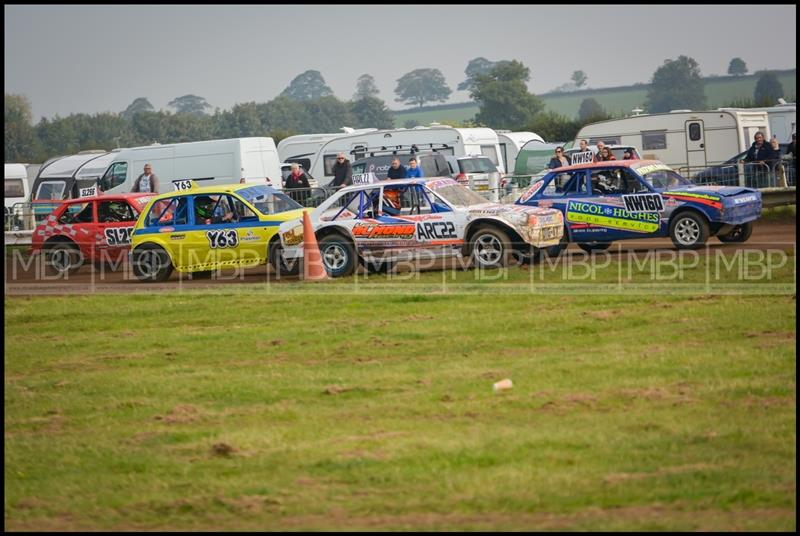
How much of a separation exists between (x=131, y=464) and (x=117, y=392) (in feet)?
8.87

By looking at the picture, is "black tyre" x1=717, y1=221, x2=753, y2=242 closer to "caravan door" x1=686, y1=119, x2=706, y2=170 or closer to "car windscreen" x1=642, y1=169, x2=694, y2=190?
"car windscreen" x1=642, y1=169, x2=694, y2=190

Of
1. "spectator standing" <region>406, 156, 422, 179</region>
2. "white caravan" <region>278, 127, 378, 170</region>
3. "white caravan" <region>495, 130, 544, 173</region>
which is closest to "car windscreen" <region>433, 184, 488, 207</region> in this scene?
"spectator standing" <region>406, 156, 422, 179</region>

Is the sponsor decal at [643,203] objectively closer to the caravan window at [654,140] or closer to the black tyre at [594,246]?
the black tyre at [594,246]

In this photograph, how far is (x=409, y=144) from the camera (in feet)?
120

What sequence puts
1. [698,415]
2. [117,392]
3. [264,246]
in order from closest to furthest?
[698,415] < [117,392] < [264,246]

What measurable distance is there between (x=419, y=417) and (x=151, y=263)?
11.8 meters

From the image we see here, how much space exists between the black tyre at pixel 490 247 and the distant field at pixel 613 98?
118695 mm

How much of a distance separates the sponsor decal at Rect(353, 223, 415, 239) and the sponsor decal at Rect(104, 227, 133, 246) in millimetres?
5831

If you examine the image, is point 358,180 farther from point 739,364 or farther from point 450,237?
point 739,364

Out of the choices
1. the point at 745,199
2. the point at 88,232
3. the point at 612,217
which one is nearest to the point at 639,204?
the point at 612,217

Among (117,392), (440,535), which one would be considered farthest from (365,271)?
(440,535)

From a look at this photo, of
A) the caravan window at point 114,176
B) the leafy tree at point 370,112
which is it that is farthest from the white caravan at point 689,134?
Answer: the leafy tree at point 370,112

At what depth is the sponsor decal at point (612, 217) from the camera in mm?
18969

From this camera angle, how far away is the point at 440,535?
22.2 feet
